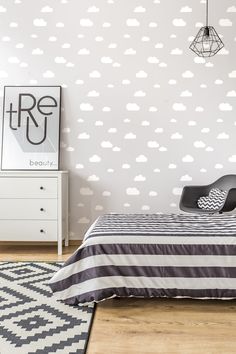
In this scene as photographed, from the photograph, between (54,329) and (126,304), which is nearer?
(54,329)

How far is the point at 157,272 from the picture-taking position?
2.69m

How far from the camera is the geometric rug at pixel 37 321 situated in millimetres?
2131

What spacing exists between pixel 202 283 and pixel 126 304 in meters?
0.50

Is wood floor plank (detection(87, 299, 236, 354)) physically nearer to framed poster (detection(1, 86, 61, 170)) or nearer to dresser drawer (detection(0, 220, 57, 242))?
dresser drawer (detection(0, 220, 57, 242))

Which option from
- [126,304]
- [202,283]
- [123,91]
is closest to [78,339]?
[126,304]

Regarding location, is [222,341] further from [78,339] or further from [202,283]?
[78,339]

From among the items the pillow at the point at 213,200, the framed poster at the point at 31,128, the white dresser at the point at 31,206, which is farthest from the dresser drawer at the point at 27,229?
the pillow at the point at 213,200

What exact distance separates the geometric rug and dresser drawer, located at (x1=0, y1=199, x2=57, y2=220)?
1.14 m

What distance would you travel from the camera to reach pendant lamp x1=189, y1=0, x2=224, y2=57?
486 centimetres

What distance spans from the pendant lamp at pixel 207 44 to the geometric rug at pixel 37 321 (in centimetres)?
300

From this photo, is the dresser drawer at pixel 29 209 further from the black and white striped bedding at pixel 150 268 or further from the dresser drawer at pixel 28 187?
the black and white striped bedding at pixel 150 268

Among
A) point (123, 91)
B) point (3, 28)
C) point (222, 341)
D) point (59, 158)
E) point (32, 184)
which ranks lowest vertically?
point (222, 341)

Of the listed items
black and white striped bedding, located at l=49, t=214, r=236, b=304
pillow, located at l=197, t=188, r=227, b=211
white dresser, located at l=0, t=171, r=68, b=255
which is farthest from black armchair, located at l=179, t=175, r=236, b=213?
black and white striped bedding, located at l=49, t=214, r=236, b=304

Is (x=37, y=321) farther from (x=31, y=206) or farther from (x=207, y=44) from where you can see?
(x=207, y=44)
